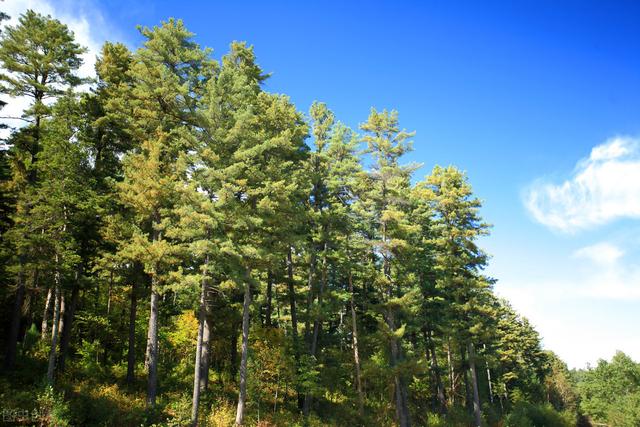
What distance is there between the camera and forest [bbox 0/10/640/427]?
1642 centimetres

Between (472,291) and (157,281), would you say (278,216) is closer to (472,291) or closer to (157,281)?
(157,281)

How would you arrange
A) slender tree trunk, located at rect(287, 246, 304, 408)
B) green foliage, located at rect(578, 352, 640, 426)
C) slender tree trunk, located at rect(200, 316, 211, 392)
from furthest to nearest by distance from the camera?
green foliage, located at rect(578, 352, 640, 426) < slender tree trunk, located at rect(287, 246, 304, 408) < slender tree trunk, located at rect(200, 316, 211, 392)

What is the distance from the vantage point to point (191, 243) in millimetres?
16250

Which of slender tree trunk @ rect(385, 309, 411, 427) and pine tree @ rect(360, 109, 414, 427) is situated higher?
pine tree @ rect(360, 109, 414, 427)

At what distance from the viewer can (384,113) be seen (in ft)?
85.1

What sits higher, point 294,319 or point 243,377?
point 294,319

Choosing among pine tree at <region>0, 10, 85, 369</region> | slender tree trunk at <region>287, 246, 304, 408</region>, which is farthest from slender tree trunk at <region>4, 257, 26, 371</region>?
slender tree trunk at <region>287, 246, 304, 408</region>

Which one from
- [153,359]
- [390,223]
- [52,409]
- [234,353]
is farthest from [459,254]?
[52,409]

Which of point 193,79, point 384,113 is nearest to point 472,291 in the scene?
point 384,113

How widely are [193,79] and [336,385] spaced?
22.0 metres

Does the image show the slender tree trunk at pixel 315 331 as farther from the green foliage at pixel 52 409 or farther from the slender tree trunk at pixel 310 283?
the green foliage at pixel 52 409

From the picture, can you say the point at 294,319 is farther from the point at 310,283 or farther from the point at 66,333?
the point at 66,333

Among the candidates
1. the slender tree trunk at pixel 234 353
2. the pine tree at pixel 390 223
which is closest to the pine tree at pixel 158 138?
the slender tree trunk at pixel 234 353

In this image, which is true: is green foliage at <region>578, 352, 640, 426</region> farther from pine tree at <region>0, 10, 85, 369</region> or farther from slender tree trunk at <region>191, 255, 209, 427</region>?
pine tree at <region>0, 10, 85, 369</region>
